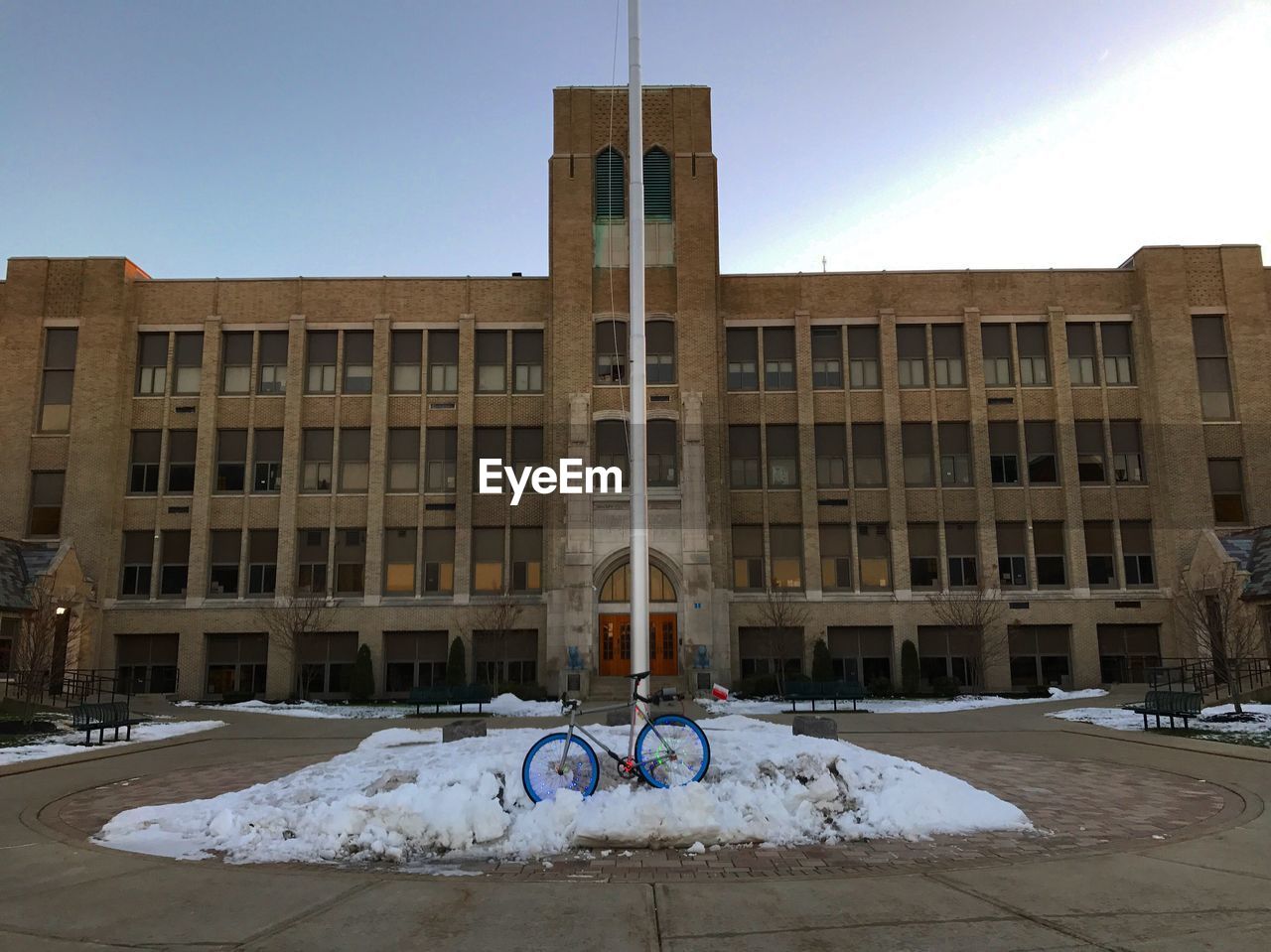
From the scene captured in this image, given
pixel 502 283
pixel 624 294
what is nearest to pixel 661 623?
pixel 624 294

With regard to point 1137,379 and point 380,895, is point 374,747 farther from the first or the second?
point 1137,379

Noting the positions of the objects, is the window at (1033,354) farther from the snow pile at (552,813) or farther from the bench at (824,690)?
the snow pile at (552,813)

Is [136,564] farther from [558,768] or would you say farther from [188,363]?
[558,768]

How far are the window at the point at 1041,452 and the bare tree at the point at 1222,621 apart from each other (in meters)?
6.22

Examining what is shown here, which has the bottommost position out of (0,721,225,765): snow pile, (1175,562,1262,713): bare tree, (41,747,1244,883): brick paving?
(0,721,225,765): snow pile

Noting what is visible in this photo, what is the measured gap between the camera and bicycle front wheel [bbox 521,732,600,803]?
9.83 meters

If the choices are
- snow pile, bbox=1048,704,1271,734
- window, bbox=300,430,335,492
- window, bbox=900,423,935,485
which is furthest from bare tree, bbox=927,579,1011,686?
window, bbox=300,430,335,492

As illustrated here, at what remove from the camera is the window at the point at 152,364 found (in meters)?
37.6

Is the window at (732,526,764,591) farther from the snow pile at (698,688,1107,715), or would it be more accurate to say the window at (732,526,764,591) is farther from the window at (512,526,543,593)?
the window at (512,526,543,593)

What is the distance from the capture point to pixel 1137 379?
37.2 m

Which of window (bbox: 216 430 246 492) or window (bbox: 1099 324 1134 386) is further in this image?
window (bbox: 1099 324 1134 386)

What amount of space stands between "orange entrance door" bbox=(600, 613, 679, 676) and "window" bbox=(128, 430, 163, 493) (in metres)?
19.6

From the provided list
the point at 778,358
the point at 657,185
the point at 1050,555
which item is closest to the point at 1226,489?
the point at 1050,555

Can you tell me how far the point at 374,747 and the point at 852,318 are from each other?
28.3 m
